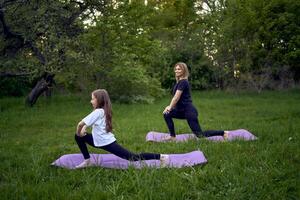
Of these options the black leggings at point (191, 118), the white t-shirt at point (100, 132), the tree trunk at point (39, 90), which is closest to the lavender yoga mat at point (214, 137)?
the black leggings at point (191, 118)

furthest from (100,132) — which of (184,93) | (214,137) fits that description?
(214,137)

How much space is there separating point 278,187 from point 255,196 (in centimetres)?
53

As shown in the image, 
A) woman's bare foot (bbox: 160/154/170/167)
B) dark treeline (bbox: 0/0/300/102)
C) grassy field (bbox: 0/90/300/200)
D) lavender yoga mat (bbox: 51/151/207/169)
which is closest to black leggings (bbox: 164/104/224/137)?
grassy field (bbox: 0/90/300/200)

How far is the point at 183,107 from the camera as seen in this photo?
8.57 m

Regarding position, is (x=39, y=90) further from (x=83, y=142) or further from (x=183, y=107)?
(x=83, y=142)

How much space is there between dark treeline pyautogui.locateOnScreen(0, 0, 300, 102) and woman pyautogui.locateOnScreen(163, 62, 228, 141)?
515 cm

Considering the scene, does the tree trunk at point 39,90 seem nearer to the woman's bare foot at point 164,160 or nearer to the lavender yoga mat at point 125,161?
the lavender yoga mat at point 125,161

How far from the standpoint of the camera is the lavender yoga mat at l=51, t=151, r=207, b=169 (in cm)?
597

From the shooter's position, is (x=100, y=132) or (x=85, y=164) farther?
(x=100, y=132)

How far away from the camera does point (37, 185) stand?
500 cm

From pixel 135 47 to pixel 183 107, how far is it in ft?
35.7

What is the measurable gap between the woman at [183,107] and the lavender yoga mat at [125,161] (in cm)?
173

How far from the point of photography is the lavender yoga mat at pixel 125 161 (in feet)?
19.6

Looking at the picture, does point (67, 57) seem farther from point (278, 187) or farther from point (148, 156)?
point (278, 187)
